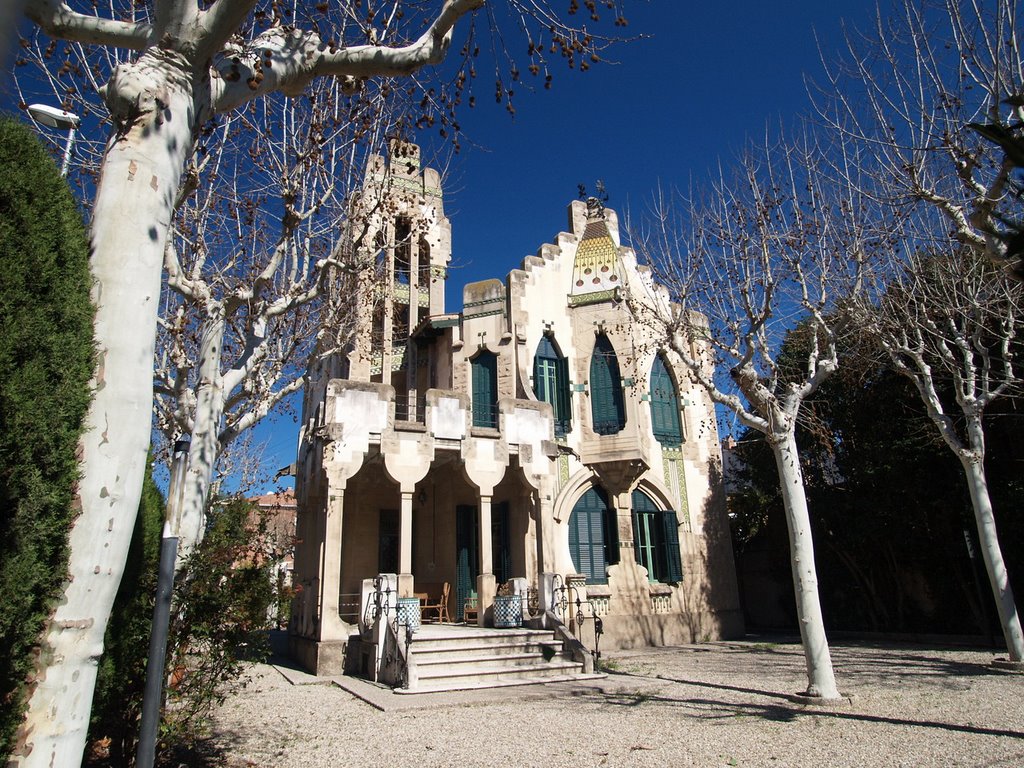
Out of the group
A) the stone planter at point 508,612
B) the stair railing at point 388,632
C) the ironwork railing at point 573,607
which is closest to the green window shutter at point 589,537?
the ironwork railing at point 573,607

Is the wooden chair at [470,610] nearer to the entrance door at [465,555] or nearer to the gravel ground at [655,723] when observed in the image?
the entrance door at [465,555]

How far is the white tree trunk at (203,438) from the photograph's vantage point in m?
8.02

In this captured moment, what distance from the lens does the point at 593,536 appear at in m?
19.0

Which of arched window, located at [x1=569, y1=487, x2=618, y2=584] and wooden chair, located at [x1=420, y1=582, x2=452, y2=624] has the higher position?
arched window, located at [x1=569, y1=487, x2=618, y2=584]

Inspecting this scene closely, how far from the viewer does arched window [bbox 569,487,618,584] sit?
61.3ft

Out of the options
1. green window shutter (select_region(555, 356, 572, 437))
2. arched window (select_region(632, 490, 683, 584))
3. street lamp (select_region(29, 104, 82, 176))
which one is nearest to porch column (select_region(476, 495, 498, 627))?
green window shutter (select_region(555, 356, 572, 437))

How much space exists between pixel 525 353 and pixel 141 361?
15879 millimetres

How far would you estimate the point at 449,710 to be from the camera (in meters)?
10.2

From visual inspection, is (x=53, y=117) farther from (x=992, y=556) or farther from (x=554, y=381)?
(x=992, y=556)

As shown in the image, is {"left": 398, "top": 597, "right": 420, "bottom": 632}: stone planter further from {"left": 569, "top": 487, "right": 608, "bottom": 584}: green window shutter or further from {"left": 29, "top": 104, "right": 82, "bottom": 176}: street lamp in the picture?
{"left": 29, "top": 104, "right": 82, "bottom": 176}: street lamp

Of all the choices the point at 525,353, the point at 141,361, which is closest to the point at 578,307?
the point at 525,353

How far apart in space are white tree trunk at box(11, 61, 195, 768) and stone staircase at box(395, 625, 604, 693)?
341 inches

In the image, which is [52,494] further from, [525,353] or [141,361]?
[525,353]

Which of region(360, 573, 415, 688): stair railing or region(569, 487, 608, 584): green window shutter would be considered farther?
region(569, 487, 608, 584): green window shutter
